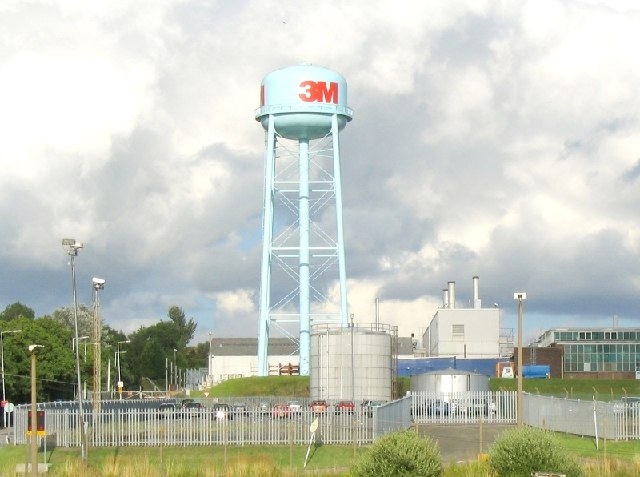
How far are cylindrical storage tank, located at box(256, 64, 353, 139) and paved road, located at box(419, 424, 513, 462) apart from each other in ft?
108

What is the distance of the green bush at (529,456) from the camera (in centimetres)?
3403

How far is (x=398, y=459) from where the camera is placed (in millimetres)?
33781

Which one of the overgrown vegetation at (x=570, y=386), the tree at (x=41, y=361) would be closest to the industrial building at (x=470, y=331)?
the overgrown vegetation at (x=570, y=386)

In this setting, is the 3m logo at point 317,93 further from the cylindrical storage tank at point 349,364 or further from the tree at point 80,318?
the tree at point 80,318

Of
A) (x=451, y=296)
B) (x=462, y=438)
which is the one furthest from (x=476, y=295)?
(x=462, y=438)

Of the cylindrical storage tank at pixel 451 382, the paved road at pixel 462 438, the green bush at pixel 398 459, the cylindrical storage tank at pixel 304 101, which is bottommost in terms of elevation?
the paved road at pixel 462 438

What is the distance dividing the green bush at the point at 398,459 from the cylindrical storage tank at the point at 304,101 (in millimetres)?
60417

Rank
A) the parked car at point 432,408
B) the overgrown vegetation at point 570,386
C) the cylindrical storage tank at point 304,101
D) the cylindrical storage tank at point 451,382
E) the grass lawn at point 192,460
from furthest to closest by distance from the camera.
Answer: the overgrown vegetation at point 570,386
the cylindrical storage tank at point 304,101
the cylindrical storage tank at point 451,382
the parked car at point 432,408
the grass lawn at point 192,460

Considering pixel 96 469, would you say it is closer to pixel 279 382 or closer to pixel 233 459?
pixel 233 459

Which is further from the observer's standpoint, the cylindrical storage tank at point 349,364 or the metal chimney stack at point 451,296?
the metal chimney stack at point 451,296

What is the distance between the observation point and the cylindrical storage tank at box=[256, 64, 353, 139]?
93.3m

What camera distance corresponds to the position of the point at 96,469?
41375mm

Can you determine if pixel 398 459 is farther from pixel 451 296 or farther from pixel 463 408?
pixel 451 296


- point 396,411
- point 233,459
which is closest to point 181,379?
point 396,411
